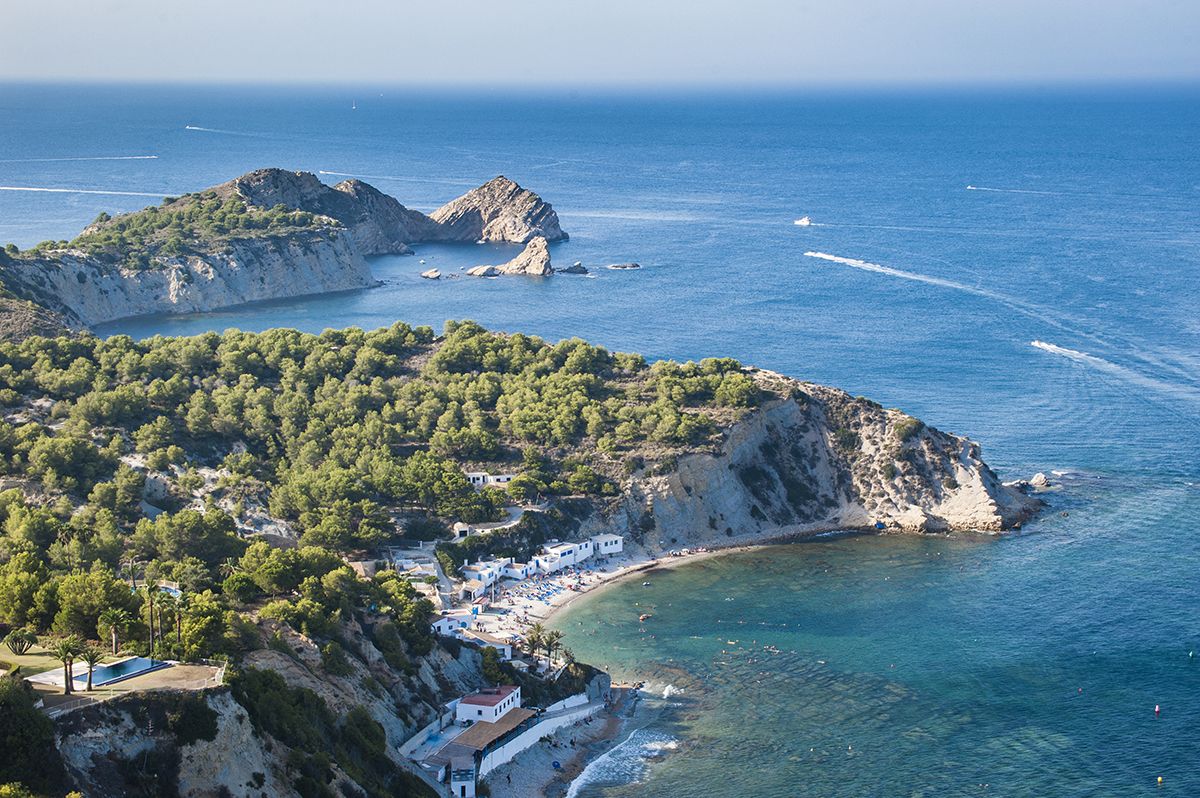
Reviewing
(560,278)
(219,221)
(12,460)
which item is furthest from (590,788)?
(219,221)

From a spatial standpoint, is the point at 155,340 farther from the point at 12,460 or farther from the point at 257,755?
the point at 257,755

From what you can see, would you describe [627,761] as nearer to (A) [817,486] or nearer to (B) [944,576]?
(B) [944,576]

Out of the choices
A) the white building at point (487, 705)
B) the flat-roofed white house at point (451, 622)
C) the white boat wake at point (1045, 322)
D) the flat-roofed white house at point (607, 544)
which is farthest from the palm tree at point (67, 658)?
the white boat wake at point (1045, 322)

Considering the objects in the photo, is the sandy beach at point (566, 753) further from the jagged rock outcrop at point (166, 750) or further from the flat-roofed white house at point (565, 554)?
the flat-roofed white house at point (565, 554)

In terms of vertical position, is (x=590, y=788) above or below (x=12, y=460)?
below

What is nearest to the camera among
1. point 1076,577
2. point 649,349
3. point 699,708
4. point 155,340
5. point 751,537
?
point 699,708

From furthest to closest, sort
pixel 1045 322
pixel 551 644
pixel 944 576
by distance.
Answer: pixel 1045 322 < pixel 944 576 < pixel 551 644

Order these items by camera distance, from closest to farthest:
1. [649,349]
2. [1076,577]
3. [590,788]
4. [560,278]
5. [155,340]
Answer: [590,788] < [1076,577] < [155,340] < [649,349] < [560,278]

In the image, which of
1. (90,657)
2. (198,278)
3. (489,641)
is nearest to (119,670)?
(90,657)
